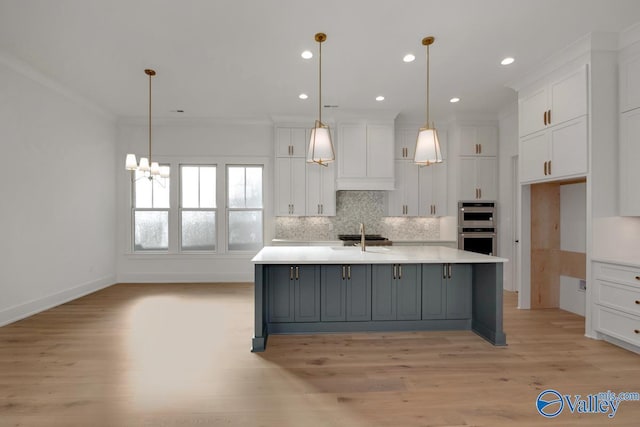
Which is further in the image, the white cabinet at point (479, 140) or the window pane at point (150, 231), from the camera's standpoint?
the window pane at point (150, 231)

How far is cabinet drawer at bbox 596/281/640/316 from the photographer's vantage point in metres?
2.96

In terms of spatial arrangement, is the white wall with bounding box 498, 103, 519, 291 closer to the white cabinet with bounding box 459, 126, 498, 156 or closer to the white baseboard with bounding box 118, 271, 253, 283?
the white cabinet with bounding box 459, 126, 498, 156

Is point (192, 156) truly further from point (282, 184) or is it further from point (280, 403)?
point (280, 403)

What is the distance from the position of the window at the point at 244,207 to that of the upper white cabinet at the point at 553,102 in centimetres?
441

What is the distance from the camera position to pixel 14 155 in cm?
392

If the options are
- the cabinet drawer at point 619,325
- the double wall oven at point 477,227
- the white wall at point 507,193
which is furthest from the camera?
the double wall oven at point 477,227

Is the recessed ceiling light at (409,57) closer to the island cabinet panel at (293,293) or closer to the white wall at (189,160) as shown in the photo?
the island cabinet panel at (293,293)

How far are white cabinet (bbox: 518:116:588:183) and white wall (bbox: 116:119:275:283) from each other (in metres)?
4.18

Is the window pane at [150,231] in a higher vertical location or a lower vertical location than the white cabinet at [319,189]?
lower

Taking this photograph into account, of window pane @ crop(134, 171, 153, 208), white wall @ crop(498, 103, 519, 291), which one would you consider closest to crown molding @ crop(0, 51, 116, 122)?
window pane @ crop(134, 171, 153, 208)

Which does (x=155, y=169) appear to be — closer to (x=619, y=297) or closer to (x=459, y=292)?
(x=459, y=292)

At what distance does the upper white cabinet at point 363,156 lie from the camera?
5.77 meters

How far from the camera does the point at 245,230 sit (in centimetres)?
627

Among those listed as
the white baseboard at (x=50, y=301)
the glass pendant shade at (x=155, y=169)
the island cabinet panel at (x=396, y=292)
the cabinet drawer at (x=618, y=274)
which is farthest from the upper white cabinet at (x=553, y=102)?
the white baseboard at (x=50, y=301)
